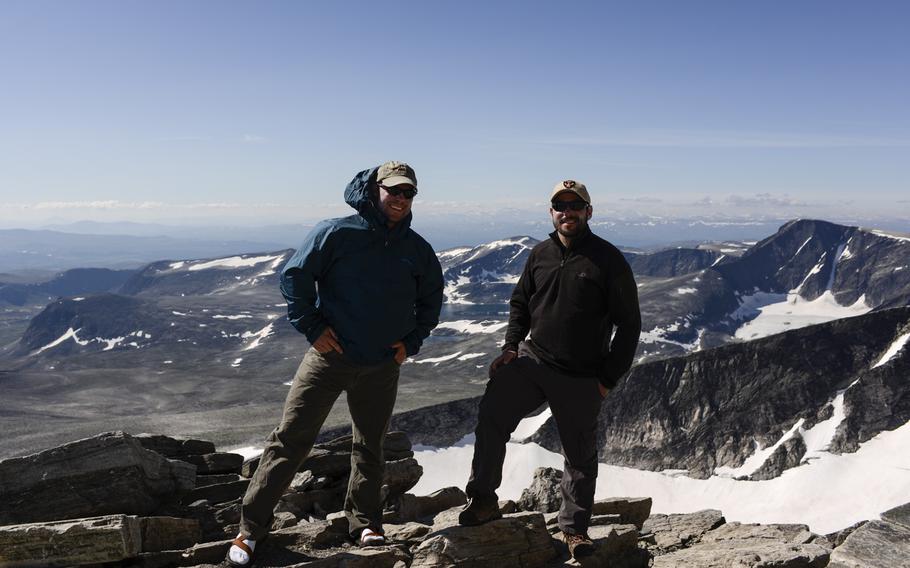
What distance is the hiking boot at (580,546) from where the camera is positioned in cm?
877

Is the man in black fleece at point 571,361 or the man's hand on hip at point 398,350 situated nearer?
the man in black fleece at point 571,361

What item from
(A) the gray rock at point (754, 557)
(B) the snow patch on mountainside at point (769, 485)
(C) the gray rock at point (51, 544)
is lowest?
(B) the snow patch on mountainside at point (769, 485)

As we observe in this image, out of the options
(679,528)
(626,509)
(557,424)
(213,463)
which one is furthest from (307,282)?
(679,528)

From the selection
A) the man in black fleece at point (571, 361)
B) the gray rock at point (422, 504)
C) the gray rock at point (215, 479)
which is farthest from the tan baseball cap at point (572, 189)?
the gray rock at point (215, 479)

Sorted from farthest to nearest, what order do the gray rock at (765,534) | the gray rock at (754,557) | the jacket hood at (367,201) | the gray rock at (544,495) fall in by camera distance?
the gray rock at (544,495)
the gray rock at (765,534)
the gray rock at (754,557)
the jacket hood at (367,201)

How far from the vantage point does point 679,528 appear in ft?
44.4

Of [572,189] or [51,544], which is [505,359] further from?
[51,544]

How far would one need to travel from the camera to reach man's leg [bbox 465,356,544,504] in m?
8.72

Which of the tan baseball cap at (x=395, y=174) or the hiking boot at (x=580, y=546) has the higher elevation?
the tan baseball cap at (x=395, y=174)

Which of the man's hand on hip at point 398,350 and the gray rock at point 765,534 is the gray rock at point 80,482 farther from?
the gray rock at point 765,534

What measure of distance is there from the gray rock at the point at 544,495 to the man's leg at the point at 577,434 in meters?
4.73

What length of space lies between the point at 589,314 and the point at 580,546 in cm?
335

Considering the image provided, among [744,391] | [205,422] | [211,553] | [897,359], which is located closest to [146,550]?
[211,553]

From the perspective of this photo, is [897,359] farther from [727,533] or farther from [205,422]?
[205,422]
